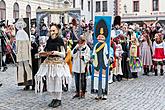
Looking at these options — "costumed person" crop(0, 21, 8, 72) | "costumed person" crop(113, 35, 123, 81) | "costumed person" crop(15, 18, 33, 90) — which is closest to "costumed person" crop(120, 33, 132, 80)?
"costumed person" crop(113, 35, 123, 81)

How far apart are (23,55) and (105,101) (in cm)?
312

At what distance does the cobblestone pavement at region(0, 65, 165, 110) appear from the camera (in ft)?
33.3

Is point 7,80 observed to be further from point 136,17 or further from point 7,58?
point 136,17

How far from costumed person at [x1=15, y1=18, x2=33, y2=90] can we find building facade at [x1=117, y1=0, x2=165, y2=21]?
49.6 m

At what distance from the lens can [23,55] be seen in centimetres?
1260

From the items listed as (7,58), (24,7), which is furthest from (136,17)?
(7,58)

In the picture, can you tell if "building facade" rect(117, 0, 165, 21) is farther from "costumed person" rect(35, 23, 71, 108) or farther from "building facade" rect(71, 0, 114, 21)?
"costumed person" rect(35, 23, 71, 108)

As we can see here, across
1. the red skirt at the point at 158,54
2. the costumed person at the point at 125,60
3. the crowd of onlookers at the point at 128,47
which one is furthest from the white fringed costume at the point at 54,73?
the red skirt at the point at 158,54

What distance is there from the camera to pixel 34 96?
11711 mm

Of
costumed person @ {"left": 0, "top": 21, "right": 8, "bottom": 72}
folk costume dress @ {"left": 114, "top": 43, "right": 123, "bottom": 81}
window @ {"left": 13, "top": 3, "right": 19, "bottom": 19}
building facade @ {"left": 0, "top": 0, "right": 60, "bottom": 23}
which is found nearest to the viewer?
folk costume dress @ {"left": 114, "top": 43, "right": 123, "bottom": 81}

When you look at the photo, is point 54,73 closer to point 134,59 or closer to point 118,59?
point 118,59

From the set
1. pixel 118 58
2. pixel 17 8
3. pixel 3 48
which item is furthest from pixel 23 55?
pixel 17 8

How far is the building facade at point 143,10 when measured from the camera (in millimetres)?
61219

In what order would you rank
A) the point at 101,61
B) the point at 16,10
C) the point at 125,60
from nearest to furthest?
the point at 101,61
the point at 125,60
the point at 16,10
